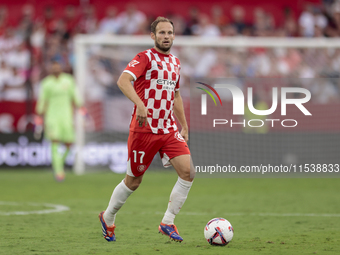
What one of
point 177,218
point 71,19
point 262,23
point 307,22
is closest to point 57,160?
point 177,218

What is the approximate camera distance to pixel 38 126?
12836mm

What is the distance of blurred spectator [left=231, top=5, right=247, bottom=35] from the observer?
1723cm

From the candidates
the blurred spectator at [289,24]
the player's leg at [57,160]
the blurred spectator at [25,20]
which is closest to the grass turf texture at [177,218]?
the player's leg at [57,160]

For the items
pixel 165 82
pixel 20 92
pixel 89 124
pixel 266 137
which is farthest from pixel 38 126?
pixel 165 82

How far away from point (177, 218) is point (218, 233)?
2.22m

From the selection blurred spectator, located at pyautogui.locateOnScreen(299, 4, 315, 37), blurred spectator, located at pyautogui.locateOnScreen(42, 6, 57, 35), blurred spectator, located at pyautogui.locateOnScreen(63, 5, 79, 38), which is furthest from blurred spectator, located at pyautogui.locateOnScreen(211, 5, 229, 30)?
blurred spectator, located at pyautogui.locateOnScreen(42, 6, 57, 35)

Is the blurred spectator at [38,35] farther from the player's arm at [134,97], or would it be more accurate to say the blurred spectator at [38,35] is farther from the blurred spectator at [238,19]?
the player's arm at [134,97]

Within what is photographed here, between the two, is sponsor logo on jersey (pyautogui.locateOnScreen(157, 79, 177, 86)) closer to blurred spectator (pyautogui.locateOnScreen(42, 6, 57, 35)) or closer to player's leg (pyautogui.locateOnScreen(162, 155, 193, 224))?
player's leg (pyautogui.locateOnScreen(162, 155, 193, 224))

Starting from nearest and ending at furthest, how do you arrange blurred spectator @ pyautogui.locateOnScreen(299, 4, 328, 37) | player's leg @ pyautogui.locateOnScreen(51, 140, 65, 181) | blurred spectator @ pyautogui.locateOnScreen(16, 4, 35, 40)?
player's leg @ pyautogui.locateOnScreen(51, 140, 65, 181)
blurred spectator @ pyautogui.locateOnScreen(16, 4, 35, 40)
blurred spectator @ pyautogui.locateOnScreen(299, 4, 328, 37)

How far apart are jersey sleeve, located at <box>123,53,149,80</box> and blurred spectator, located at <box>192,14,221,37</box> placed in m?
11.8

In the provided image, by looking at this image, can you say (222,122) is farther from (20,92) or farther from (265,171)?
A: (20,92)

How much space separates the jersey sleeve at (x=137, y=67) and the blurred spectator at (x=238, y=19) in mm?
11930

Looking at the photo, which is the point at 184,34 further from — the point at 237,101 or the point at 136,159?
the point at 136,159

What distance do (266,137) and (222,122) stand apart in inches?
46.8
